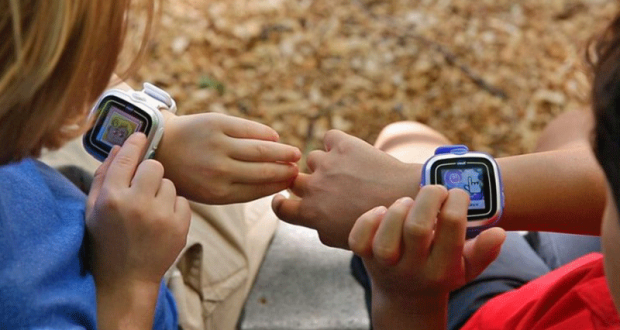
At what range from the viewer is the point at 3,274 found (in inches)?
37.6

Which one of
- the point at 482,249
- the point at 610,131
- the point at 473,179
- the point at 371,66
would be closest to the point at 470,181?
the point at 473,179

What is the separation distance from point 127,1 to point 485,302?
76 cm

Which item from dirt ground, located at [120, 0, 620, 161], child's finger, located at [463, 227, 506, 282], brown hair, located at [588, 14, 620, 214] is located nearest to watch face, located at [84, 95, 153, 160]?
child's finger, located at [463, 227, 506, 282]

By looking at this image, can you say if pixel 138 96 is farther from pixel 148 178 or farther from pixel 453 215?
pixel 453 215

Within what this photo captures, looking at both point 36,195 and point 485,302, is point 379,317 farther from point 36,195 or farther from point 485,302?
Result: point 36,195

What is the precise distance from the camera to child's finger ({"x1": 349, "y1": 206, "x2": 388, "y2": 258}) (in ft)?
3.17

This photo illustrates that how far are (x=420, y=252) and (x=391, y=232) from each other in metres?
0.05

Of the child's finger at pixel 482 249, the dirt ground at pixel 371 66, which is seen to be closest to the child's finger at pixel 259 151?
the child's finger at pixel 482 249

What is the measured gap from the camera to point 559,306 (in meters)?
1.08

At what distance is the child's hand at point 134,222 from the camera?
1.03 meters

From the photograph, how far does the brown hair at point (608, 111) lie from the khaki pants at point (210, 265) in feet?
2.50

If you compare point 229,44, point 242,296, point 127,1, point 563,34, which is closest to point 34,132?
point 127,1

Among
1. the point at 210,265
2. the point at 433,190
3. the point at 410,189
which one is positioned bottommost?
the point at 210,265

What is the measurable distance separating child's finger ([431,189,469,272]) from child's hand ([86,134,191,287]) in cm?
35
